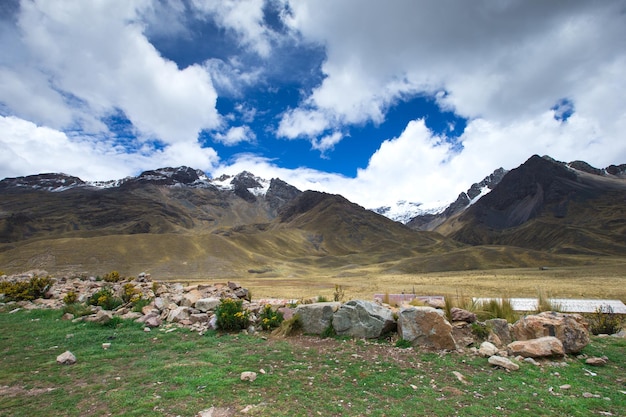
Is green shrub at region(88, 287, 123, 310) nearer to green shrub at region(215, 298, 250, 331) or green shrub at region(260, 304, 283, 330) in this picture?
green shrub at region(215, 298, 250, 331)

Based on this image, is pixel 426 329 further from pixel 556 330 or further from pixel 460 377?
pixel 556 330

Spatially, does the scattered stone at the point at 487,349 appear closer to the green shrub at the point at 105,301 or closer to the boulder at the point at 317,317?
the boulder at the point at 317,317

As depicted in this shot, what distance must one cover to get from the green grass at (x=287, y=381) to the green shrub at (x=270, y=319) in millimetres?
1329

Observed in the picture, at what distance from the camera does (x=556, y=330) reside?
8773 mm

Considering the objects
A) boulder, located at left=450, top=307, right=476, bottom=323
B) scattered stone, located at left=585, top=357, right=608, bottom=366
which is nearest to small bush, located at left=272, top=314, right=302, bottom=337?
boulder, located at left=450, top=307, right=476, bottom=323

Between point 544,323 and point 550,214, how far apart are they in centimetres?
19986

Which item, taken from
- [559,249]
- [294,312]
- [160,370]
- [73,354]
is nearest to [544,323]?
[294,312]

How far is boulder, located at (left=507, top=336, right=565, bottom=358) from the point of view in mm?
8062

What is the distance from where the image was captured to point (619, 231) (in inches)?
5037

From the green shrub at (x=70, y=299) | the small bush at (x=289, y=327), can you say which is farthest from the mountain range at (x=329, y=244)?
the small bush at (x=289, y=327)

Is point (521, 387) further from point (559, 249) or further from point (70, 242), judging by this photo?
point (559, 249)

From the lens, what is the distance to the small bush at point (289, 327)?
1090 cm

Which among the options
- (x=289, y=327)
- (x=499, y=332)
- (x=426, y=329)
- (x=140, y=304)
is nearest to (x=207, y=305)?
(x=140, y=304)

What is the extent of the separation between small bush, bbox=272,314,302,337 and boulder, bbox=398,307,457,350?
329cm
